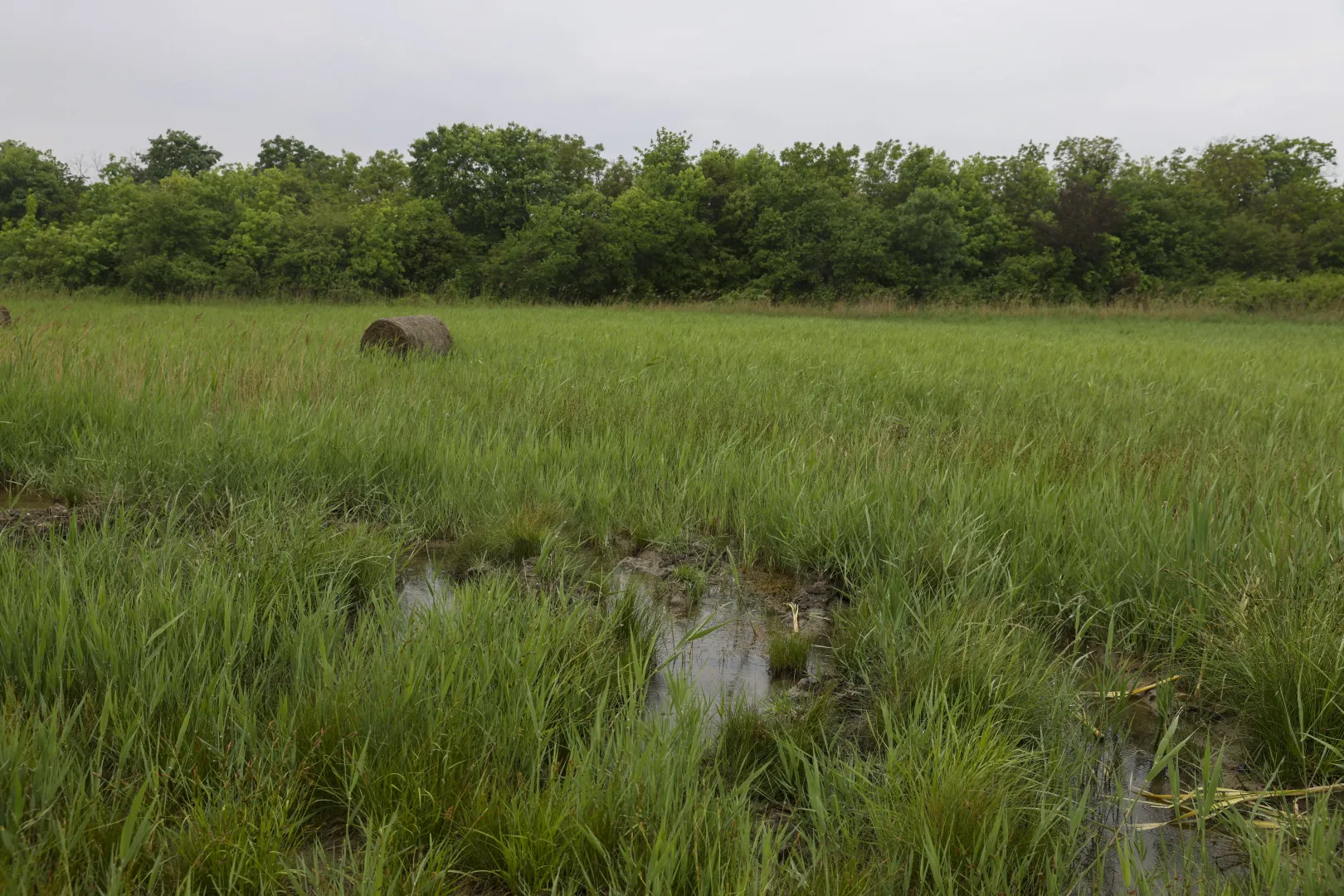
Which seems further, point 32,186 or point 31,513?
point 32,186

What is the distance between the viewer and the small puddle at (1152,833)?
3.86 feet

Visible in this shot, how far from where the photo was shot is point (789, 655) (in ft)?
6.63

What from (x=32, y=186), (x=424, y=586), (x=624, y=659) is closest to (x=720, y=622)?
(x=624, y=659)

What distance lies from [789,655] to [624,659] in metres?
0.47

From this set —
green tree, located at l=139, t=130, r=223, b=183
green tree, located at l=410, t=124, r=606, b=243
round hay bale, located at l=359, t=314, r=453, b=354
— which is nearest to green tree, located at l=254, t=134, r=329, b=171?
green tree, located at l=139, t=130, r=223, b=183

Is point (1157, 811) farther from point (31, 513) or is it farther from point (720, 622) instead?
point (31, 513)

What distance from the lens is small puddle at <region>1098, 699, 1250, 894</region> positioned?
46.4 inches

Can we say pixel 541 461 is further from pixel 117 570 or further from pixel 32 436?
pixel 32 436

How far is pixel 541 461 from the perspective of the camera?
356cm

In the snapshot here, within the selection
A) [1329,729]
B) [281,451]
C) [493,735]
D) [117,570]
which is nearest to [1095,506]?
[1329,729]

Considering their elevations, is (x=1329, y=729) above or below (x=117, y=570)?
below

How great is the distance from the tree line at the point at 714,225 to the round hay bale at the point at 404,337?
17.8 meters

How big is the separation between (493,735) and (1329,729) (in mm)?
1786

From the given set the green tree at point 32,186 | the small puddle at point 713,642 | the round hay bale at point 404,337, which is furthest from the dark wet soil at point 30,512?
the green tree at point 32,186
